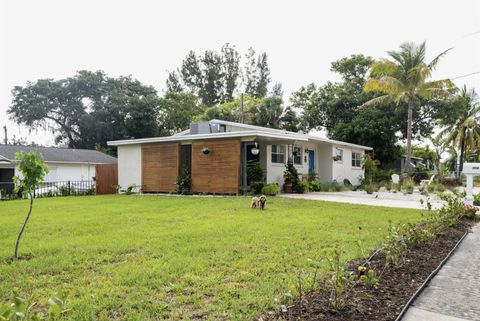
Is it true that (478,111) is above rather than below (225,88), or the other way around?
below

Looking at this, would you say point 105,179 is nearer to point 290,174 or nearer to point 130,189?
point 130,189

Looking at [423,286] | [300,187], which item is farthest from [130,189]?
[423,286]

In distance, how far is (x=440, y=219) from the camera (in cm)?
637

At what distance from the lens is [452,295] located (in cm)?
350

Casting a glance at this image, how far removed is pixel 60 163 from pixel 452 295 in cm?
2601

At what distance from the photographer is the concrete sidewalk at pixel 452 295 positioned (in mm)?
3021

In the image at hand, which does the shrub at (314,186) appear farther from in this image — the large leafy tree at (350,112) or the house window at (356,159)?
the large leafy tree at (350,112)

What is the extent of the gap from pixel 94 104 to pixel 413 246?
3603cm

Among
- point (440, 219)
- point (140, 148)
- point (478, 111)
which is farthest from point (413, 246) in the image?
point (478, 111)

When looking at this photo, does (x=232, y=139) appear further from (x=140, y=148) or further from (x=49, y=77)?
(x=49, y=77)

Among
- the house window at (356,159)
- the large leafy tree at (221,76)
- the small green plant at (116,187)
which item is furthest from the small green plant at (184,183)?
the large leafy tree at (221,76)

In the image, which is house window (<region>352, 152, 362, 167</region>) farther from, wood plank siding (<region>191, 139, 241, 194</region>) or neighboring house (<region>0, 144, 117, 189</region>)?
neighboring house (<region>0, 144, 117, 189</region>)

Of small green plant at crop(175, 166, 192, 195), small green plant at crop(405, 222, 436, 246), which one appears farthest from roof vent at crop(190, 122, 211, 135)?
small green plant at crop(405, 222, 436, 246)

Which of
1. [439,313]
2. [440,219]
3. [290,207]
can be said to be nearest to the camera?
[439,313]
